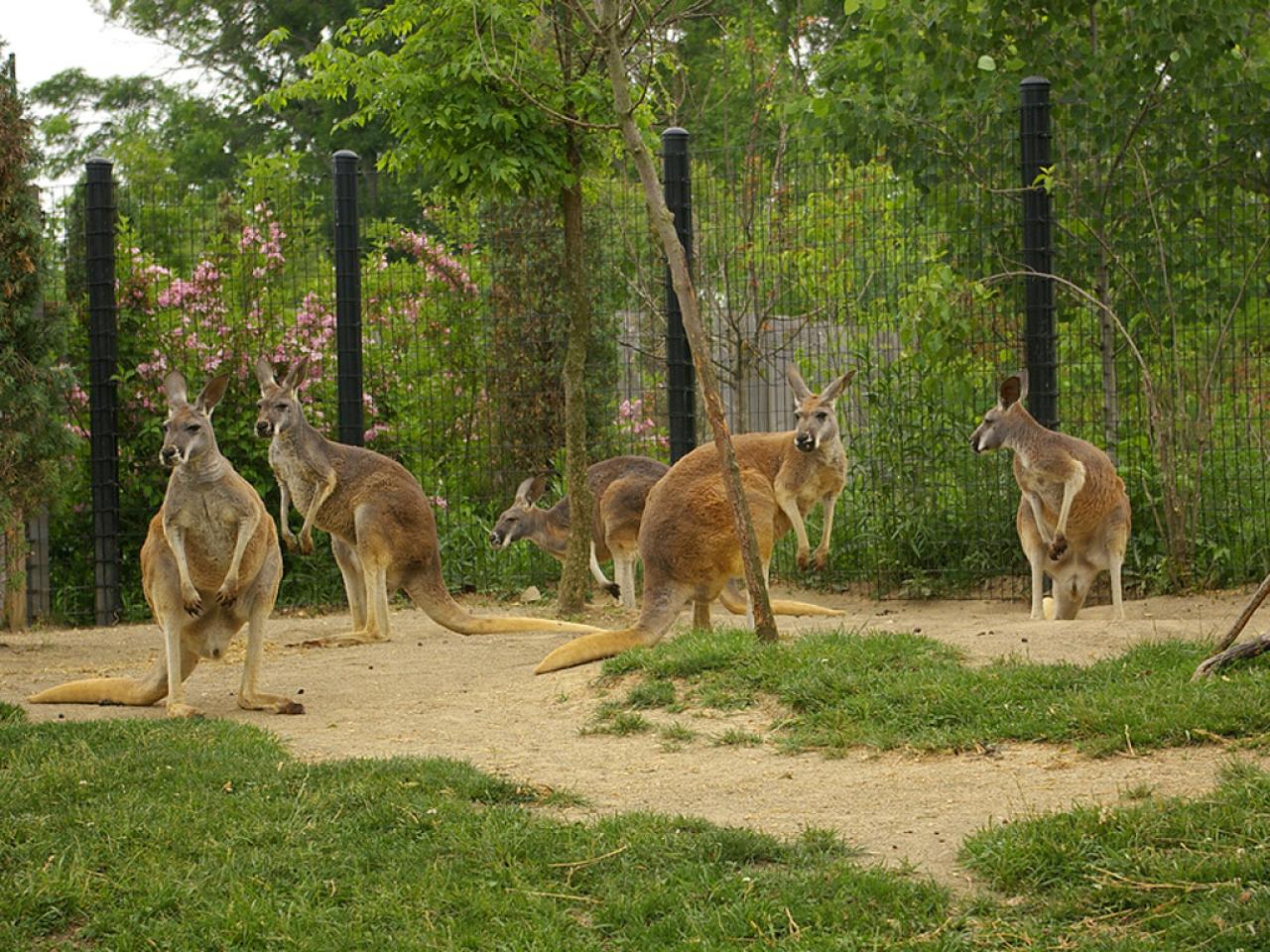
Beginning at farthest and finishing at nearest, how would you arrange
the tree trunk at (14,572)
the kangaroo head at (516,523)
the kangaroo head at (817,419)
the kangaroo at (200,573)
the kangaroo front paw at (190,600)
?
1. the kangaroo head at (516,523)
2. the tree trunk at (14,572)
3. the kangaroo head at (817,419)
4. the kangaroo at (200,573)
5. the kangaroo front paw at (190,600)

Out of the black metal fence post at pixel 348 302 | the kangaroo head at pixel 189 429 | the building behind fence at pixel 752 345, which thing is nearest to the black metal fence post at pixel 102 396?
the building behind fence at pixel 752 345

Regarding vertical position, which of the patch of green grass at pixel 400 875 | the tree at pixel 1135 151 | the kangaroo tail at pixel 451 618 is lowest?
the patch of green grass at pixel 400 875

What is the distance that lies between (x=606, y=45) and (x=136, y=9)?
22.1 m

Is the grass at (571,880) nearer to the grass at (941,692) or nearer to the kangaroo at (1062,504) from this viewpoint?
the grass at (941,692)

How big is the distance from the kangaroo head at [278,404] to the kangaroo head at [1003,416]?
409 cm

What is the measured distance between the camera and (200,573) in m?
7.02

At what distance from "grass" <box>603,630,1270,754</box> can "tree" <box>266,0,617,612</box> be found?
3213 mm

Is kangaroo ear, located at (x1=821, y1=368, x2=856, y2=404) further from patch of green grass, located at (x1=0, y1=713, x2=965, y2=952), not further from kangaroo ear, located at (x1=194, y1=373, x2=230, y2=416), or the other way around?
patch of green grass, located at (x1=0, y1=713, x2=965, y2=952)

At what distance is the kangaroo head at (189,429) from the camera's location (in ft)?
23.2

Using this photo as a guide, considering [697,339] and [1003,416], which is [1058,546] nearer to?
[1003,416]

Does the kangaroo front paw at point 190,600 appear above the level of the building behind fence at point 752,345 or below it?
below

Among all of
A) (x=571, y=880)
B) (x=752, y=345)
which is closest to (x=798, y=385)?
(x=752, y=345)

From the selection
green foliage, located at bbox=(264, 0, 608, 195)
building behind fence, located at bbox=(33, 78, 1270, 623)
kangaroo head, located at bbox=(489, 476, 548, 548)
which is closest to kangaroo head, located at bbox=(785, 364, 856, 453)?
building behind fence, located at bbox=(33, 78, 1270, 623)

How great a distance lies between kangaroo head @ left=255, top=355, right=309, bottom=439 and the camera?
9.65 meters
